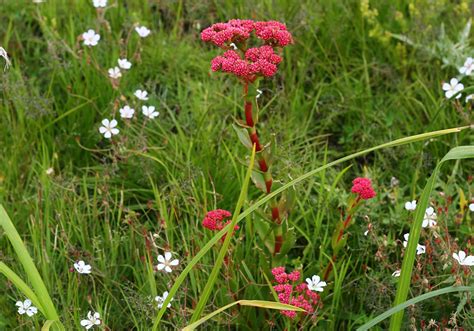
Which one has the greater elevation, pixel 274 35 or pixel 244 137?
pixel 274 35

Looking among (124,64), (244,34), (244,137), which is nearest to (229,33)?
(244,34)

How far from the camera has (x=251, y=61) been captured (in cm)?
201

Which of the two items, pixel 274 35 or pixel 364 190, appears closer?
pixel 274 35

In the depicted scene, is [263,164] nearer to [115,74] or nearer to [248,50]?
[248,50]

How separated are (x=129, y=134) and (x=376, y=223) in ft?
3.39

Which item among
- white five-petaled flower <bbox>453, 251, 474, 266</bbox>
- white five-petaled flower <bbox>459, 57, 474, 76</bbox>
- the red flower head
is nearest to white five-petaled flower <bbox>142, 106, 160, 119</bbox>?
the red flower head

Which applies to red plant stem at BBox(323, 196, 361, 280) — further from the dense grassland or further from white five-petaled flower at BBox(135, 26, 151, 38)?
white five-petaled flower at BBox(135, 26, 151, 38)

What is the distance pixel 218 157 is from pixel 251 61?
0.98m

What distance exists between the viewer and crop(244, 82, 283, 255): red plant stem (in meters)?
2.09

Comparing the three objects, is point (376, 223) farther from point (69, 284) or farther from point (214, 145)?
point (69, 284)

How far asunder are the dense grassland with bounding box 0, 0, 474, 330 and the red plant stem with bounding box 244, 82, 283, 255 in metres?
0.04

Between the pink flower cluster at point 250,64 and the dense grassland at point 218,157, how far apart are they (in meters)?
0.25

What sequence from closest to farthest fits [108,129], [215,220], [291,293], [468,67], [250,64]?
[250,64] < [291,293] < [215,220] < [108,129] < [468,67]

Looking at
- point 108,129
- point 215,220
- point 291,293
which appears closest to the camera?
point 291,293
